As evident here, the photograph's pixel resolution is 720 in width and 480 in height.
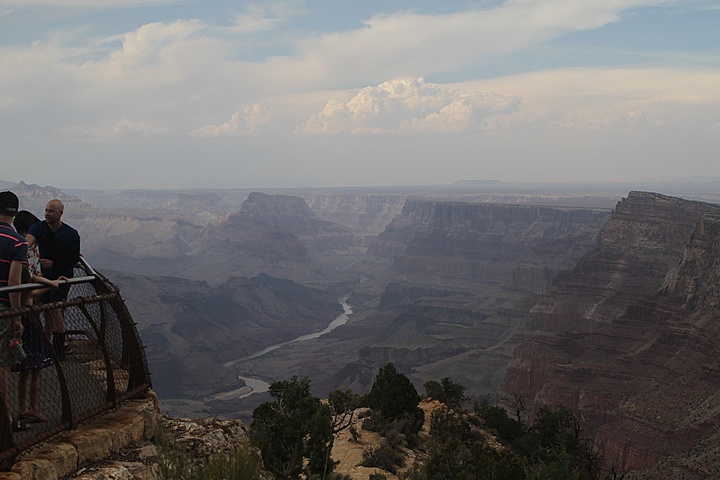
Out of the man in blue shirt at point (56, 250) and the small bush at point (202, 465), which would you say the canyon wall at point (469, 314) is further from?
the man in blue shirt at point (56, 250)

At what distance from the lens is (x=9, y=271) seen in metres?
8.43

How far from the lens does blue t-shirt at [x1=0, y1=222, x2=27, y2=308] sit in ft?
27.6

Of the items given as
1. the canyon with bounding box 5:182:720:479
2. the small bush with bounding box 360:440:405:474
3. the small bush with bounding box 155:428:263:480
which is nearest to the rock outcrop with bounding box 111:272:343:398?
the canyon with bounding box 5:182:720:479

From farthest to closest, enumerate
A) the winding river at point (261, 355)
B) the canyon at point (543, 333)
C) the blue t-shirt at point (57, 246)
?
1. the winding river at point (261, 355)
2. the canyon at point (543, 333)
3. the blue t-shirt at point (57, 246)

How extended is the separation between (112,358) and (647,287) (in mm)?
93422

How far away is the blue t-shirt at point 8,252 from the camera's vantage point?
8414 millimetres

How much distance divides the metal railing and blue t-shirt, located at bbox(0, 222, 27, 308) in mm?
347

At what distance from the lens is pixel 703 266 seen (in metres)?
68.6

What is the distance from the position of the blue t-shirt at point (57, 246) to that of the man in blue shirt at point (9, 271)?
1.03m

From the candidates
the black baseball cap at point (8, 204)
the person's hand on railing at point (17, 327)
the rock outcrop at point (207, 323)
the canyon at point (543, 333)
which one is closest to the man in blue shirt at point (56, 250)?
the black baseball cap at point (8, 204)

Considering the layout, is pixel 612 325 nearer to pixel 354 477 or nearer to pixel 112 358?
pixel 354 477

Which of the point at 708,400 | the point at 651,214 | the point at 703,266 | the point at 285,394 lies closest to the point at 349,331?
the point at 651,214

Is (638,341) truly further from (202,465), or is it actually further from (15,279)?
(15,279)

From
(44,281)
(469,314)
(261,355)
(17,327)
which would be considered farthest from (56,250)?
(469,314)
